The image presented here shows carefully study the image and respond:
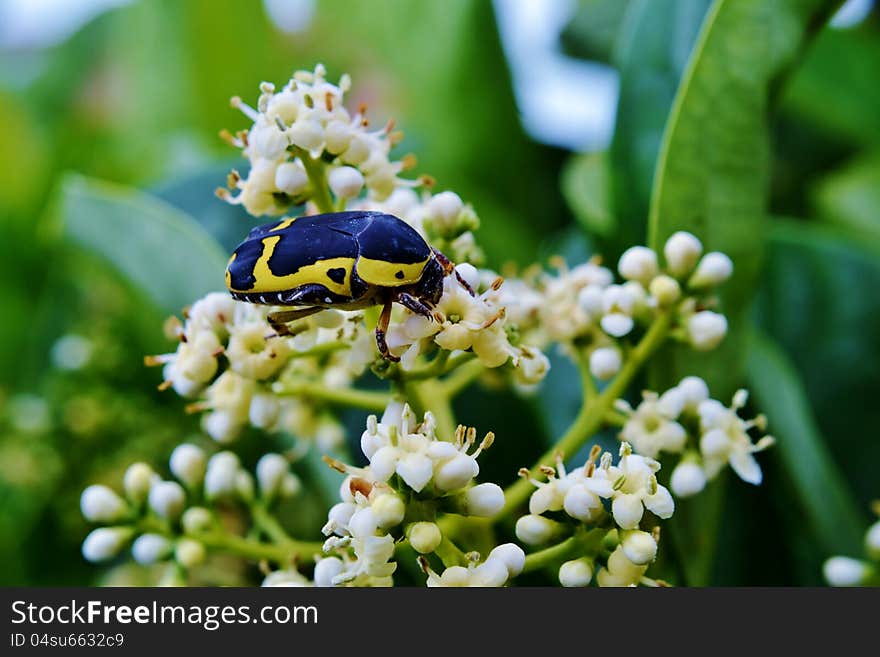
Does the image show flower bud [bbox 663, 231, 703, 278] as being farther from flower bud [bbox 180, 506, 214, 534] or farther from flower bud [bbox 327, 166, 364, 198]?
flower bud [bbox 180, 506, 214, 534]

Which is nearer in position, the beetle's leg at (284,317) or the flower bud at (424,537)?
the flower bud at (424,537)

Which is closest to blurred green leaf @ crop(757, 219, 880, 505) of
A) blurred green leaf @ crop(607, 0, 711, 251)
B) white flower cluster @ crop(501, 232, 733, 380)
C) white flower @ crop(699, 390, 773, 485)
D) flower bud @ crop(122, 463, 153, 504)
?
blurred green leaf @ crop(607, 0, 711, 251)

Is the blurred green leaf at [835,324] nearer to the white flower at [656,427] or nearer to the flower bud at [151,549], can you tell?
the white flower at [656,427]

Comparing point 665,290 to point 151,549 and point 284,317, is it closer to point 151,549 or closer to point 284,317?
point 284,317

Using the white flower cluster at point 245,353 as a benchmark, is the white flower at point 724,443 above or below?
below

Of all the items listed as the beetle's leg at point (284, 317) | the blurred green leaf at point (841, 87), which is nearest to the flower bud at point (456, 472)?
the beetle's leg at point (284, 317)

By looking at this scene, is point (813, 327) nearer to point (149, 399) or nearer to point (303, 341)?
point (303, 341)
